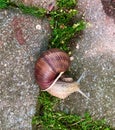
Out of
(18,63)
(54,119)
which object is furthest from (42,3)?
(54,119)

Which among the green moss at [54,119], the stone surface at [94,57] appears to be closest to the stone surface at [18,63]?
the green moss at [54,119]

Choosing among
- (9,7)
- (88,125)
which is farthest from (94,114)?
(9,7)

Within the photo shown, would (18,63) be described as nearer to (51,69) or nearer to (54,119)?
(51,69)

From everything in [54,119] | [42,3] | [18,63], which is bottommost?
[54,119]

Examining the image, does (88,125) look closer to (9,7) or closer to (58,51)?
(58,51)

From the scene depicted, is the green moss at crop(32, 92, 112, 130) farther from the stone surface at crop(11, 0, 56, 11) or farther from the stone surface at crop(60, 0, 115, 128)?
the stone surface at crop(11, 0, 56, 11)

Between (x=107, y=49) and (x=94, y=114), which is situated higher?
(x=107, y=49)

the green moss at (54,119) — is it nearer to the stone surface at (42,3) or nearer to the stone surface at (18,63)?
the stone surface at (18,63)
